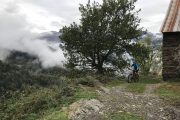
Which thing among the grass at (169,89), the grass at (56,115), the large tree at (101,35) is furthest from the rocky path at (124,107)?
the large tree at (101,35)

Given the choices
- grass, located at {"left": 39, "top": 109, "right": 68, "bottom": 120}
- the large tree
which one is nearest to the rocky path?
grass, located at {"left": 39, "top": 109, "right": 68, "bottom": 120}

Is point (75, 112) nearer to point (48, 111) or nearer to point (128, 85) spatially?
point (48, 111)

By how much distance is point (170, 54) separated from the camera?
41.0m

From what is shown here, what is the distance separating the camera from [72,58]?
159 ft

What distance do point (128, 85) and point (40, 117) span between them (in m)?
14.2

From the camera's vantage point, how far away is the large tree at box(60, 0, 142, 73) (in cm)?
4778

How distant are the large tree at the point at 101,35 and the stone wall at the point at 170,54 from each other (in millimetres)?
7488

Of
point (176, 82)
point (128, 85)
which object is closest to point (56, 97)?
point (128, 85)

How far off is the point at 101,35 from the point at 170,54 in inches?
381

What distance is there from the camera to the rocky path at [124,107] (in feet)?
74.6

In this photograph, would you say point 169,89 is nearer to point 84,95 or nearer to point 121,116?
point 84,95

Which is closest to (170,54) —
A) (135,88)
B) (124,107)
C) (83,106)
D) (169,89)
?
(169,89)

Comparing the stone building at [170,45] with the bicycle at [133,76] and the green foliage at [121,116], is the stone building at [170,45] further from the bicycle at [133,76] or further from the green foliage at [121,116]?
the green foliage at [121,116]

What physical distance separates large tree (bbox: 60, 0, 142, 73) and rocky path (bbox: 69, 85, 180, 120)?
20.3 metres
